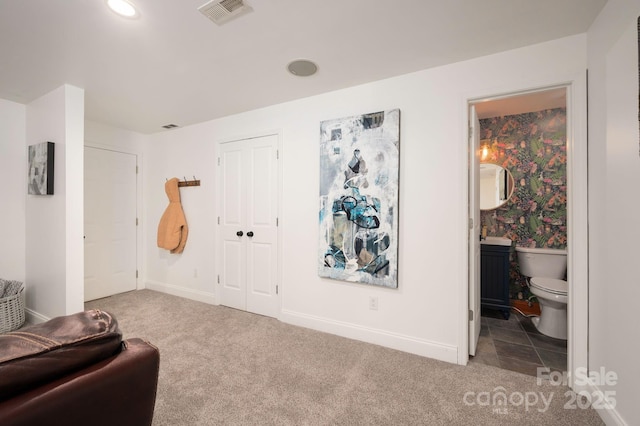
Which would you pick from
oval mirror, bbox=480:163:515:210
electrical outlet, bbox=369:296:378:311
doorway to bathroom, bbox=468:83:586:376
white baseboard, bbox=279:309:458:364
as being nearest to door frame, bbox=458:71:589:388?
doorway to bathroom, bbox=468:83:586:376

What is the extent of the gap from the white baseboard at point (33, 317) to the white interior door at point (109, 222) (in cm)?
57

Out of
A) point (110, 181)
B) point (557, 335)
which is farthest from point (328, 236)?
point (110, 181)

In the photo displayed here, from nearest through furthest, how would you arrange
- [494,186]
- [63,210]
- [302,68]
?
1. [302,68]
2. [63,210]
3. [494,186]

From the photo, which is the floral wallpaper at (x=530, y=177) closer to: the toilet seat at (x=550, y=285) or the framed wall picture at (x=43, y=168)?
the toilet seat at (x=550, y=285)

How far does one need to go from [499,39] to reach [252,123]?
2.41 m

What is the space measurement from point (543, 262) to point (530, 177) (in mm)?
979

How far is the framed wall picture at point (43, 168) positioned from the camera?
102 inches

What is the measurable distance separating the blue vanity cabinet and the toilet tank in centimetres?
30

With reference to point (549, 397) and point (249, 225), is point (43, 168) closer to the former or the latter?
point (249, 225)

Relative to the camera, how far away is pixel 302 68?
223cm

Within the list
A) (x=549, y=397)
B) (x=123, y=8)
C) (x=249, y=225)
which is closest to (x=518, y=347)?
(x=549, y=397)

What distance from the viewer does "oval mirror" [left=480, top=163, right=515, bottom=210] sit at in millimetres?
3291

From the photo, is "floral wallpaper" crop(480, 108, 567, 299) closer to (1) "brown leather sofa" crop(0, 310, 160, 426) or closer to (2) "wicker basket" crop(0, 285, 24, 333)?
(1) "brown leather sofa" crop(0, 310, 160, 426)

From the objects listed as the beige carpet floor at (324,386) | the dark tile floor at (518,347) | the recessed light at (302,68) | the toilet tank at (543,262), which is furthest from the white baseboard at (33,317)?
the toilet tank at (543,262)
